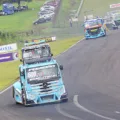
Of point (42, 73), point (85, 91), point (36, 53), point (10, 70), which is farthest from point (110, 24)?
point (42, 73)

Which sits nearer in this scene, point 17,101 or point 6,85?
point 17,101

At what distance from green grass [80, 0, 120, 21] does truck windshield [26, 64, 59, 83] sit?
7632 centimetres

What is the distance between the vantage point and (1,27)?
9612cm

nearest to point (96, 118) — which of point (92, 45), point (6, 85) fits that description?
point (6, 85)

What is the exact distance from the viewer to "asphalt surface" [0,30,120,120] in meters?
24.7

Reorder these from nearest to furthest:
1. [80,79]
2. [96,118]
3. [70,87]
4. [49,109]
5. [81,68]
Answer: [96,118] < [49,109] < [70,87] < [80,79] < [81,68]

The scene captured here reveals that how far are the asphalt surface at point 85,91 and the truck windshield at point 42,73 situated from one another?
5.02 feet

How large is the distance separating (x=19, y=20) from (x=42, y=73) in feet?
234

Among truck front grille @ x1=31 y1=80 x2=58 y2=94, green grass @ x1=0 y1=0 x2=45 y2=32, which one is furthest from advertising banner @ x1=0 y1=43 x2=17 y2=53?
green grass @ x1=0 y1=0 x2=45 y2=32

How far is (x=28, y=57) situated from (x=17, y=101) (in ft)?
12.0

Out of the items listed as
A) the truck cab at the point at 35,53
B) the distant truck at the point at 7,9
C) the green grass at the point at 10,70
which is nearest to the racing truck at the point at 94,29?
the green grass at the point at 10,70

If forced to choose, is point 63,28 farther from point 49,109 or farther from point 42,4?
point 49,109

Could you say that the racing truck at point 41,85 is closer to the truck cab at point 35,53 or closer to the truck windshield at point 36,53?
the truck cab at point 35,53

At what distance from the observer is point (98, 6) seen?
4318 inches
